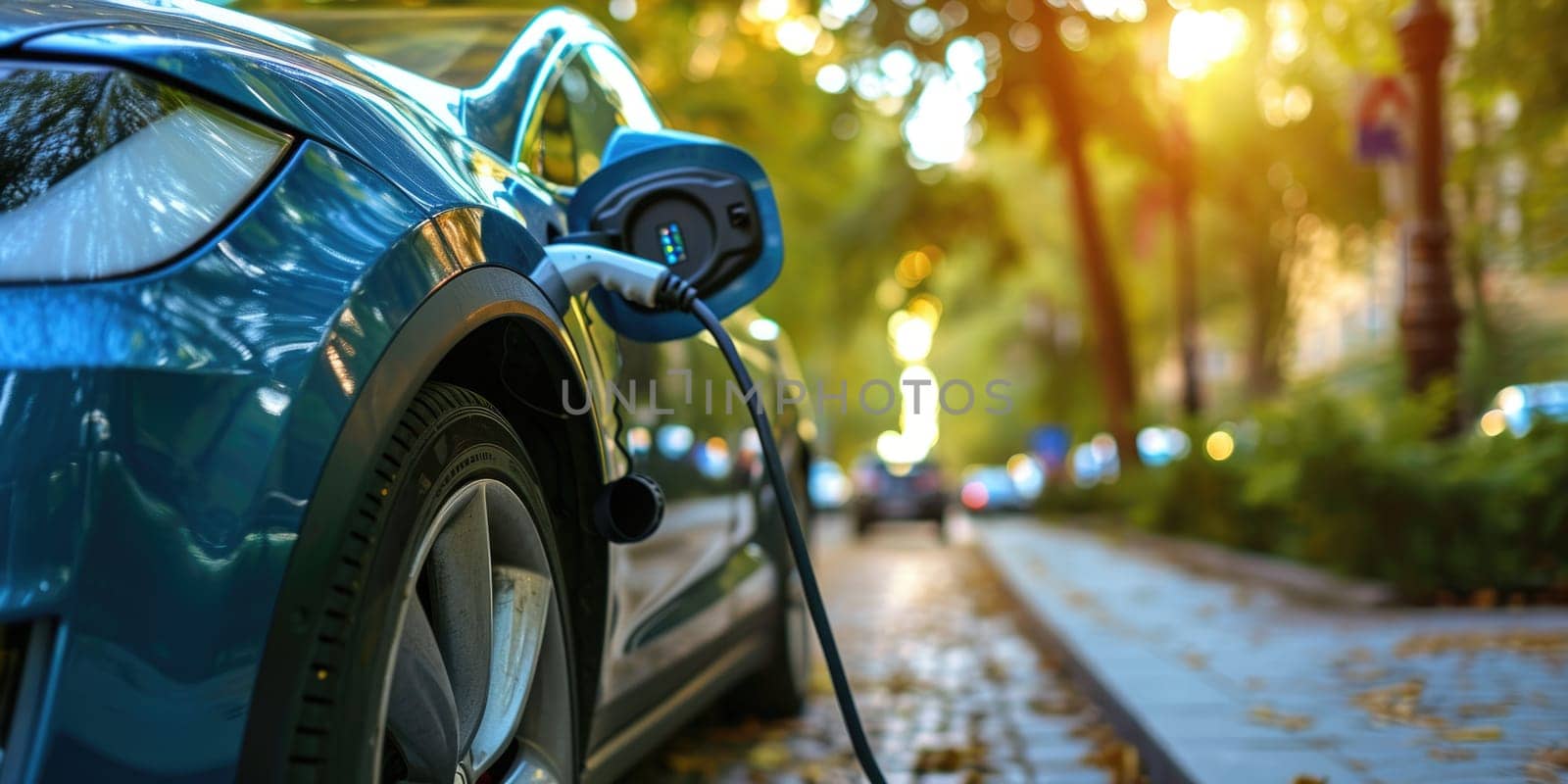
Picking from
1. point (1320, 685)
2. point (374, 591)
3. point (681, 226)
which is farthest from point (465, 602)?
point (1320, 685)

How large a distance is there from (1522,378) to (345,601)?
24.2 m

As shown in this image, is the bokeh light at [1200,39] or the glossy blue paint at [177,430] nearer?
the glossy blue paint at [177,430]

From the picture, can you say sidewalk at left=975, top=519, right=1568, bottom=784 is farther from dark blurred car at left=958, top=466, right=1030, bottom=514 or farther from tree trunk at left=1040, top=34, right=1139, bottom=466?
dark blurred car at left=958, top=466, right=1030, bottom=514

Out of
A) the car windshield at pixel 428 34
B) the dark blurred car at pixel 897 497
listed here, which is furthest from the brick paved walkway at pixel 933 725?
the dark blurred car at pixel 897 497

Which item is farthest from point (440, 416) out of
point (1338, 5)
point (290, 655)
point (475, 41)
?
point (1338, 5)

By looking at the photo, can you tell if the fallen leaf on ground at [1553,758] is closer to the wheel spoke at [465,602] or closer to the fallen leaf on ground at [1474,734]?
the fallen leaf on ground at [1474,734]

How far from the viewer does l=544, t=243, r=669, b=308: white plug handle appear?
103 inches

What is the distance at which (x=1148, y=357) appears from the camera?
37.1m

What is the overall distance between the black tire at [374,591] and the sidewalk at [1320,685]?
2.37m

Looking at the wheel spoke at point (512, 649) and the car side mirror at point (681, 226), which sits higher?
the car side mirror at point (681, 226)

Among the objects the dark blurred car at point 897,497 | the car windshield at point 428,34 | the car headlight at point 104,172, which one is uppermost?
the dark blurred car at point 897,497

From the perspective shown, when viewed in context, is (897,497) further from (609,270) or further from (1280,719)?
(609,270)

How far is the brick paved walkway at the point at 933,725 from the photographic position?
4586mm

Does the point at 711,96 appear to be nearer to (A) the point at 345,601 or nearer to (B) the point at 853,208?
(B) the point at 853,208
